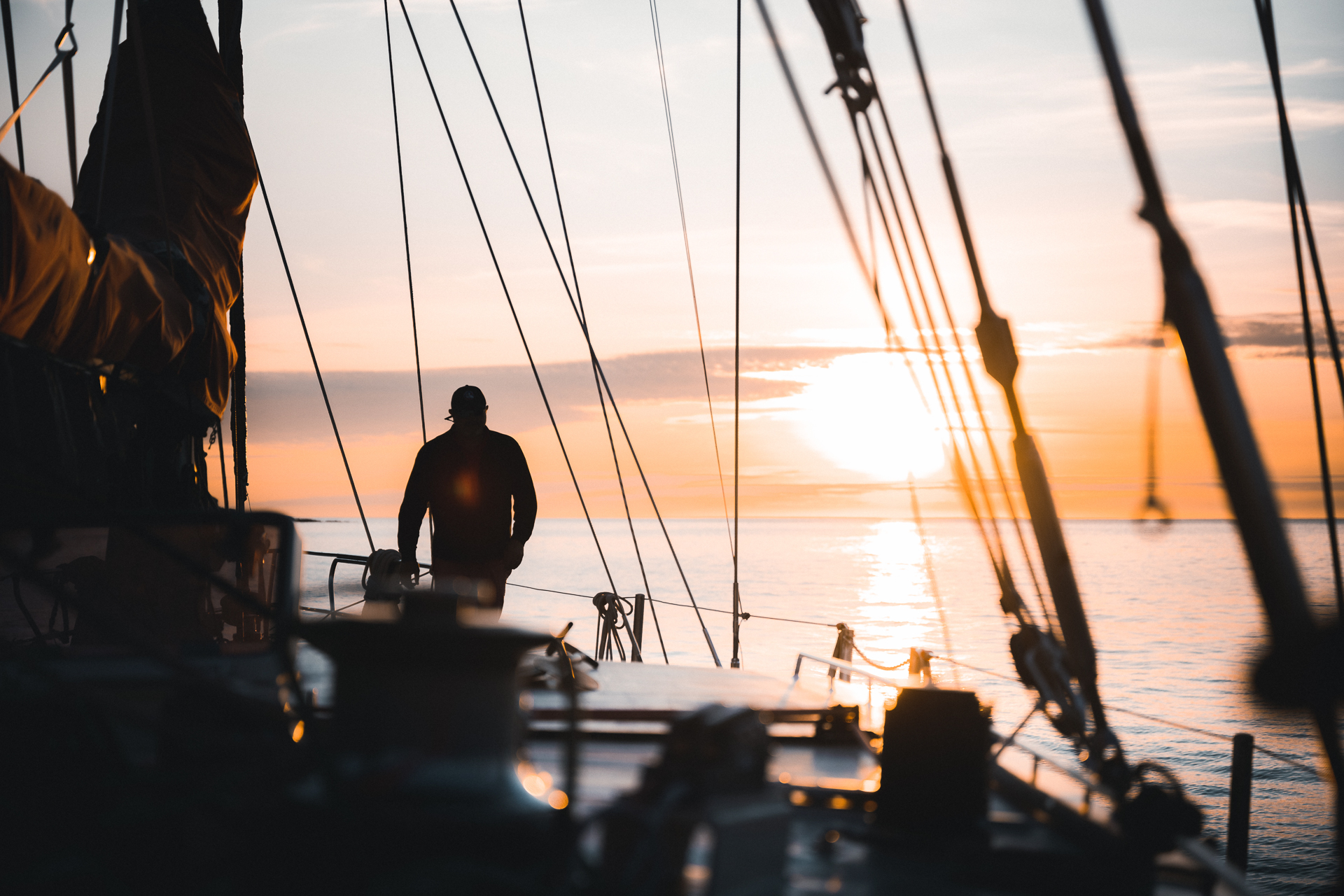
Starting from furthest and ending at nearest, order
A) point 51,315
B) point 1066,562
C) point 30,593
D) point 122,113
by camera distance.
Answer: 1. point 122,113
2. point 30,593
3. point 1066,562
4. point 51,315

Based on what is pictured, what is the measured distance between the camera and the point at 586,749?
2.80 meters

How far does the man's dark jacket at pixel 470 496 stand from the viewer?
507 cm

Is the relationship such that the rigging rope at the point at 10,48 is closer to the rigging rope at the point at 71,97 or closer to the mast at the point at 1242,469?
the rigging rope at the point at 71,97

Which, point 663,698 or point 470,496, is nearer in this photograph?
point 663,698

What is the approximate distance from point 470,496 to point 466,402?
483mm

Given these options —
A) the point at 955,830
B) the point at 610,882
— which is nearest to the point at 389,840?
the point at 610,882

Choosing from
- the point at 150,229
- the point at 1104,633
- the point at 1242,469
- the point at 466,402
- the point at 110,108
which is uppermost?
the point at 110,108

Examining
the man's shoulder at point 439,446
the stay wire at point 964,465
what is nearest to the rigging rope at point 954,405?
the stay wire at point 964,465

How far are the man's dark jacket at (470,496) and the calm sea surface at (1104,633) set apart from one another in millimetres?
761

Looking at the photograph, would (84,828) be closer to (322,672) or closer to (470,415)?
(322,672)

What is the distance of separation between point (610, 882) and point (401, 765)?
321mm

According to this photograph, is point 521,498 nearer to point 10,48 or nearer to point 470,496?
point 470,496

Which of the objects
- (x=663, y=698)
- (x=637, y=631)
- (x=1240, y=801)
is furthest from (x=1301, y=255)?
(x=637, y=631)

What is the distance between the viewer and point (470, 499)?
5066 mm
